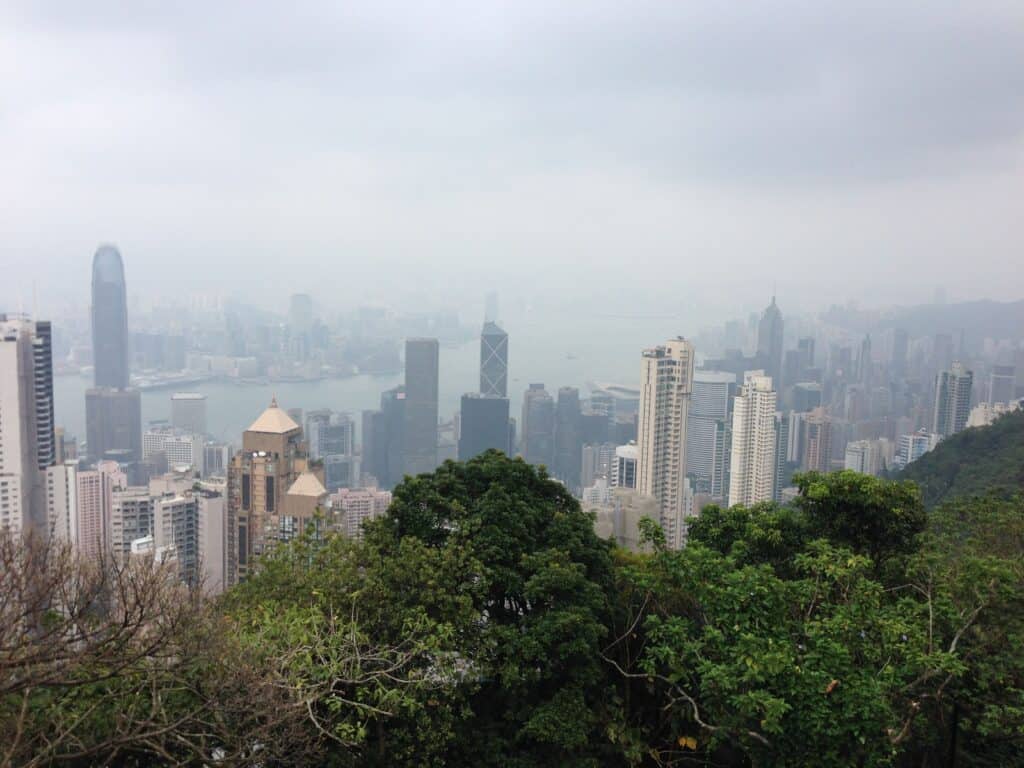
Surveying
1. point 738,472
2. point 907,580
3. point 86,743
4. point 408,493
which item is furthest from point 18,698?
point 738,472

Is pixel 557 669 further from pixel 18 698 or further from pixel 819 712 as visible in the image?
pixel 18 698

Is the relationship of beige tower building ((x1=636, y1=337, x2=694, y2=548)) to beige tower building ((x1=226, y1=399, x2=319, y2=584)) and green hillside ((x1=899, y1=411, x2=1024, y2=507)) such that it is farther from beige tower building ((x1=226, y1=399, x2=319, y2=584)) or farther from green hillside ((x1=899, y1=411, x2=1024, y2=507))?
beige tower building ((x1=226, y1=399, x2=319, y2=584))

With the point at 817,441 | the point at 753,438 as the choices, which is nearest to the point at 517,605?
the point at 753,438

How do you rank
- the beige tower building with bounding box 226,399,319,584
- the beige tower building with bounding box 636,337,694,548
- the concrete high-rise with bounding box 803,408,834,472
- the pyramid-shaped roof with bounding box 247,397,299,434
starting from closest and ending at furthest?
the beige tower building with bounding box 226,399,319,584 → the pyramid-shaped roof with bounding box 247,397,299,434 → the beige tower building with bounding box 636,337,694,548 → the concrete high-rise with bounding box 803,408,834,472

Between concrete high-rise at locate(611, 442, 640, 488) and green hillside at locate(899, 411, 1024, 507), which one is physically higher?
green hillside at locate(899, 411, 1024, 507)

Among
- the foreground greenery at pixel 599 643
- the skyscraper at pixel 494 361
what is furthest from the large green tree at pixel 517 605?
the skyscraper at pixel 494 361

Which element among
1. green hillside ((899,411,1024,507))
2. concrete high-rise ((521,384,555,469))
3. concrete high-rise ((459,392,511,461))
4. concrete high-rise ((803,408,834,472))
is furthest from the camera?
concrete high-rise ((459,392,511,461))

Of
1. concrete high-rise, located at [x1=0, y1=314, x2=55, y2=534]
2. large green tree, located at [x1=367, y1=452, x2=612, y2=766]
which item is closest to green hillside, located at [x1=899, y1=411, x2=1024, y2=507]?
large green tree, located at [x1=367, y1=452, x2=612, y2=766]
